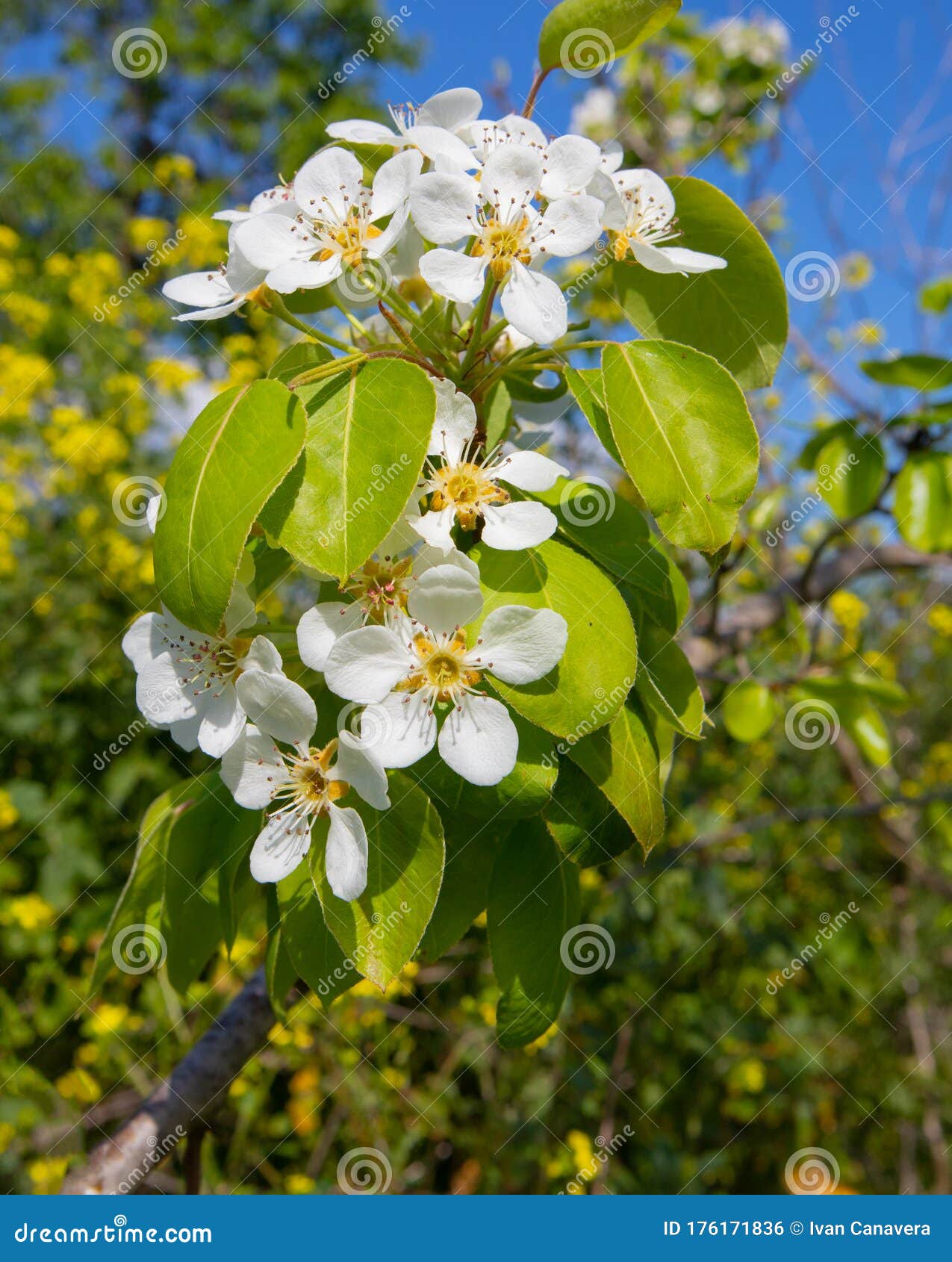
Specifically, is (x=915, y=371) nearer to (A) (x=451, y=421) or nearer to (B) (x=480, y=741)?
(A) (x=451, y=421)

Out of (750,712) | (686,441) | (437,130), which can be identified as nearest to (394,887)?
(686,441)

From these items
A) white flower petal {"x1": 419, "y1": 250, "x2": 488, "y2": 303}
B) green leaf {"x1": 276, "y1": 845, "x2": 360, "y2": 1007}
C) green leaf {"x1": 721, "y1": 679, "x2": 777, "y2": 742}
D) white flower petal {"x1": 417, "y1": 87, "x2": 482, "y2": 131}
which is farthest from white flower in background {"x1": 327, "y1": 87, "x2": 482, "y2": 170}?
green leaf {"x1": 721, "y1": 679, "x2": 777, "y2": 742}

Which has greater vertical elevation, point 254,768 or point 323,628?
point 323,628

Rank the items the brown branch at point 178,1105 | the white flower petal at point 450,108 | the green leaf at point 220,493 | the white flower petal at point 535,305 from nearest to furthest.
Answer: the green leaf at point 220,493 → the white flower petal at point 535,305 → the white flower petal at point 450,108 → the brown branch at point 178,1105

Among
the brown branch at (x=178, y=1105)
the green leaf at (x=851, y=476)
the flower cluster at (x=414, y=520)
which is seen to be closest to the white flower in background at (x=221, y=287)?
the flower cluster at (x=414, y=520)

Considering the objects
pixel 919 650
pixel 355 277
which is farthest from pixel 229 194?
pixel 355 277

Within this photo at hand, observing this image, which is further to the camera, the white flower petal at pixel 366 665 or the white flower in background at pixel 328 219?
the white flower in background at pixel 328 219

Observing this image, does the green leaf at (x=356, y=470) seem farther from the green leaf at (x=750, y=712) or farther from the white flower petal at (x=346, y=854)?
the green leaf at (x=750, y=712)

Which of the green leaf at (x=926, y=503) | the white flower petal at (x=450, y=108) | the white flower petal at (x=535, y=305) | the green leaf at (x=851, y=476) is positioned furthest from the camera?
the green leaf at (x=851, y=476)
